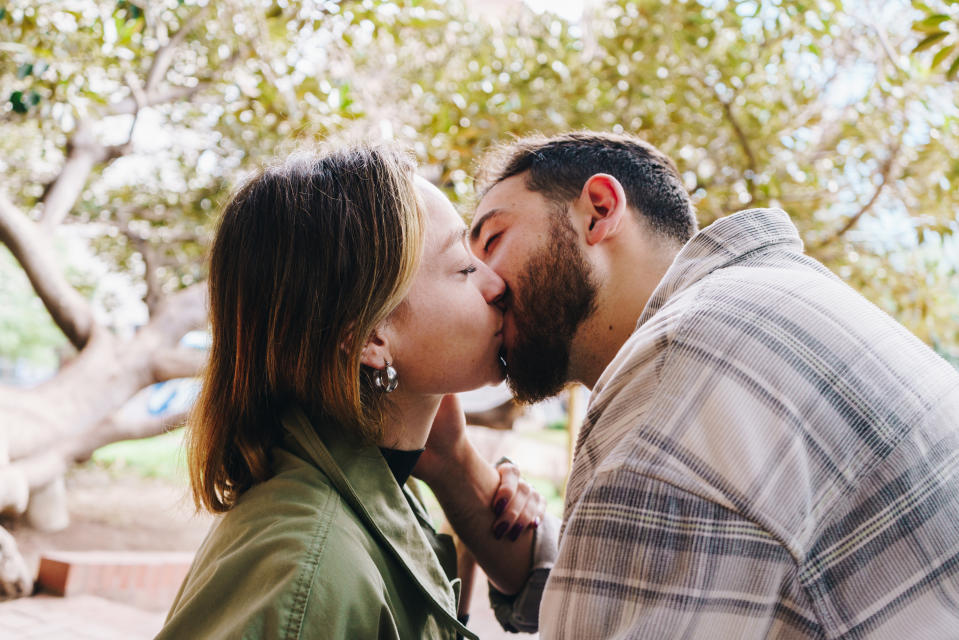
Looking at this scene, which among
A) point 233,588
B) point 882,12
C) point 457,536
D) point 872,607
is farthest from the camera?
point 882,12

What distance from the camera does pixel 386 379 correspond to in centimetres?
167

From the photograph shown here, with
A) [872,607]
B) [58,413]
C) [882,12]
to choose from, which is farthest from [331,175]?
[882,12]

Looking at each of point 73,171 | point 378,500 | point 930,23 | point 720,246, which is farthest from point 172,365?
point 930,23

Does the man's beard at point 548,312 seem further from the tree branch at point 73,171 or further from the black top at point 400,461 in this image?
the tree branch at point 73,171

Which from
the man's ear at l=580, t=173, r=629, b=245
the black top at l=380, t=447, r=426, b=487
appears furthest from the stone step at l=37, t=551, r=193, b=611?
the man's ear at l=580, t=173, r=629, b=245

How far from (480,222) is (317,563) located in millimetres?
1274

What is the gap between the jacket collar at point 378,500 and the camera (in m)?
1.45

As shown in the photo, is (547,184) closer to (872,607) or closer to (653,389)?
(653,389)

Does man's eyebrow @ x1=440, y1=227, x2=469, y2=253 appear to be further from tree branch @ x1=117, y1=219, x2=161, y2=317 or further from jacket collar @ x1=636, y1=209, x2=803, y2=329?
tree branch @ x1=117, y1=219, x2=161, y2=317

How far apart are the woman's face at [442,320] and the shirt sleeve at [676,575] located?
716mm

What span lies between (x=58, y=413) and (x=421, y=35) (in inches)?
126

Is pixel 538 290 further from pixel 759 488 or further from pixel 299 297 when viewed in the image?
pixel 759 488

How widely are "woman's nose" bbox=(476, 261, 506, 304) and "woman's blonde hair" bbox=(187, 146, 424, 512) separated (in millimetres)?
313

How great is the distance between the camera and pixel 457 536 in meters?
2.18
